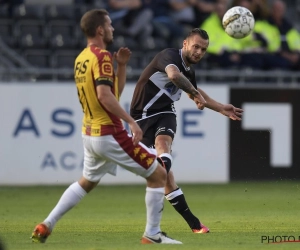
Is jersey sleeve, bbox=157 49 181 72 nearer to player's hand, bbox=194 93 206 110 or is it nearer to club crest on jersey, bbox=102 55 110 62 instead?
player's hand, bbox=194 93 206 110

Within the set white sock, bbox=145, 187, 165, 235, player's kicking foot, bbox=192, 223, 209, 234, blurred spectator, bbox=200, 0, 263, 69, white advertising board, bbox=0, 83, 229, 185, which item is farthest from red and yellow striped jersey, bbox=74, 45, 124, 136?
blurred spectator, bbox=200, 0, 263, 69

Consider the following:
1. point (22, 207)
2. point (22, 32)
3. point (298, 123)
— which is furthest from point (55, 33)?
point (22, 207)

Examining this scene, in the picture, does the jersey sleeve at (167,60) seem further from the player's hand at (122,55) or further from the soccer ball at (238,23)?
the player's hand at (122,55)

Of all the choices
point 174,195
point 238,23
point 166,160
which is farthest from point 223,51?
point 166,160

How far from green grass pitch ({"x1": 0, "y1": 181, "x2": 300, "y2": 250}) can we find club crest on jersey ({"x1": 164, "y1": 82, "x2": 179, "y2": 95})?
146 cm

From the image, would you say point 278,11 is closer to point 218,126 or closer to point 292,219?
point 218,126

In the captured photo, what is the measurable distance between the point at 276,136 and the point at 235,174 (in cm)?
106

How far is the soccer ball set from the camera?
1092 centimetres

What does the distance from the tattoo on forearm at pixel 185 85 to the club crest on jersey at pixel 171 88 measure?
669 millimetres

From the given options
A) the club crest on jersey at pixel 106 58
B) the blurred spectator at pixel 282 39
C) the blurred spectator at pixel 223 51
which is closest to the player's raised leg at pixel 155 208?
the club crest on jersey at pixel 106 58

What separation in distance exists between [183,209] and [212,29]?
31.7 ft

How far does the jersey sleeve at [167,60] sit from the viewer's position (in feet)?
31.5

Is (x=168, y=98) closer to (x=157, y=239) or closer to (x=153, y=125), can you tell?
(x=153, y=125)

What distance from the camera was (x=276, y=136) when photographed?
17.3 meters
